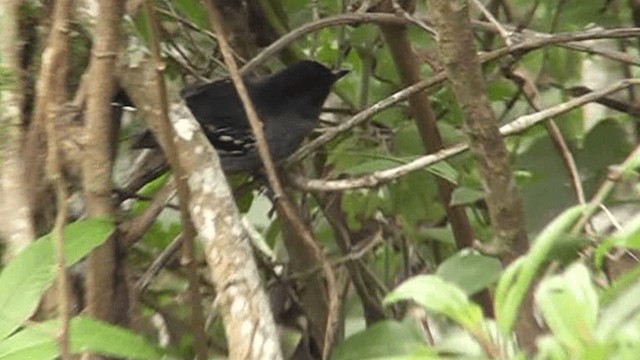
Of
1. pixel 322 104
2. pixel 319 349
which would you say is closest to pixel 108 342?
pixel 319 349

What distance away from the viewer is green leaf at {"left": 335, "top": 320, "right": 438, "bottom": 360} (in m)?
1.33

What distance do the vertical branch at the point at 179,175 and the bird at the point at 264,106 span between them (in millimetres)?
571

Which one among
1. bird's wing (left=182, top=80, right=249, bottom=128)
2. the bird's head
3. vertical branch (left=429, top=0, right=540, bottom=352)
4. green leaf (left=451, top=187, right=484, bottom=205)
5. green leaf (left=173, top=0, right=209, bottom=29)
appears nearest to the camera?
vertical branch (left=429, top=0, right=540, bottom=352)

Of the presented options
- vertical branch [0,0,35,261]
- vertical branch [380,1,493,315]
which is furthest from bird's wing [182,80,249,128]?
vertical branch [0,0,35,261]

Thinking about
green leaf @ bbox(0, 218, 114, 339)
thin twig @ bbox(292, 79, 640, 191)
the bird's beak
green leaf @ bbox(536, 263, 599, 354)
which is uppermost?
green leaf @ bbox(0, 218, 114, 339)

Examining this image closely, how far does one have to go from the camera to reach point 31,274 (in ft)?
3.53

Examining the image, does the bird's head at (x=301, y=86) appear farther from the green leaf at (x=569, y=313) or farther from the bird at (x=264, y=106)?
the green leaf at (x=569, y=313)

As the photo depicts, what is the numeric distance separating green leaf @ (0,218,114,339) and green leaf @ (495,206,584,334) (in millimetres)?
448

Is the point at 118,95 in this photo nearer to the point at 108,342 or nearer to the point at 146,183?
the point at 146,183

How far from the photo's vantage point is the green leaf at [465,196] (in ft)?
5.46

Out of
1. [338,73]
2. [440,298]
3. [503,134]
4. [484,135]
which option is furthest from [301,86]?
[440,298]

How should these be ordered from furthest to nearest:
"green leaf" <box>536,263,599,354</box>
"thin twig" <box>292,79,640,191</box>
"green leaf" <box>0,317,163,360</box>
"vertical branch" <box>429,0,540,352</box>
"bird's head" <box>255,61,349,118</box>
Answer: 1. "bird's head" <box>255,61,349,118</box>
2. "thin twig" <box>292,79,640,191</box>
3. "vertical branch" <box>429,0,540,352</box>
4. "green leaf" <box>0,317,163,360</box>
5. "green leaf" <box>536,263,599,354</box>

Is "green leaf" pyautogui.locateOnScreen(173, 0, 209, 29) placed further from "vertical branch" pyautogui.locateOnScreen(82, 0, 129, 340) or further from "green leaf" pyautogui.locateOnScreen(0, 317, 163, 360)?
"green leaf" pyautogui.locateOnScreen(0, 317, 163, 360)

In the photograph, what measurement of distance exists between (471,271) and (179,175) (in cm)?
32
